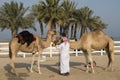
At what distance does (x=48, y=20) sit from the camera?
177ft

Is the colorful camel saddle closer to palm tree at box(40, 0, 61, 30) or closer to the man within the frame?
the man

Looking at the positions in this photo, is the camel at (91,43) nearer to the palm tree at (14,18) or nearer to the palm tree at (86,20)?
the palm tree at (14,18)

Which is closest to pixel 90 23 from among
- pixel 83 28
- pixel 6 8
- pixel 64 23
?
pixel 83 28

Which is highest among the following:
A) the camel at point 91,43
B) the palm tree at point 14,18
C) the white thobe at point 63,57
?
the palm tree at point 14,18

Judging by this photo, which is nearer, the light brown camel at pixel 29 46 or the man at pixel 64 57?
the light brown camel at pixel 29 46

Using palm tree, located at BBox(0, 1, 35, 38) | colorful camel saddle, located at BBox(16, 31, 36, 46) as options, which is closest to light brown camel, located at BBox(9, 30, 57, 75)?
colorful camel saddle, located at BBox(16, 31, 36, 46)

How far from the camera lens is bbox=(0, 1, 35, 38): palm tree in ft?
169

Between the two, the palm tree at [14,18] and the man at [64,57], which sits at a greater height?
the palm tree at [14,18]

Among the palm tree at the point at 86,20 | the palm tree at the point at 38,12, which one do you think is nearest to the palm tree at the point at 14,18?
the palm tree at the point at 38,12

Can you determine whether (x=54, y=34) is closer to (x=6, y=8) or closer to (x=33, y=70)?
(x=33, y=70)

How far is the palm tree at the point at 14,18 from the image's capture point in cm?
5147

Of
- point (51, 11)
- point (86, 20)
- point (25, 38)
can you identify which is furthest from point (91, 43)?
point (86, 20)

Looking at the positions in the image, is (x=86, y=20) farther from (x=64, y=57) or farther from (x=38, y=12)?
(x=64, y=57)

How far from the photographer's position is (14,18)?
52.8 meters
